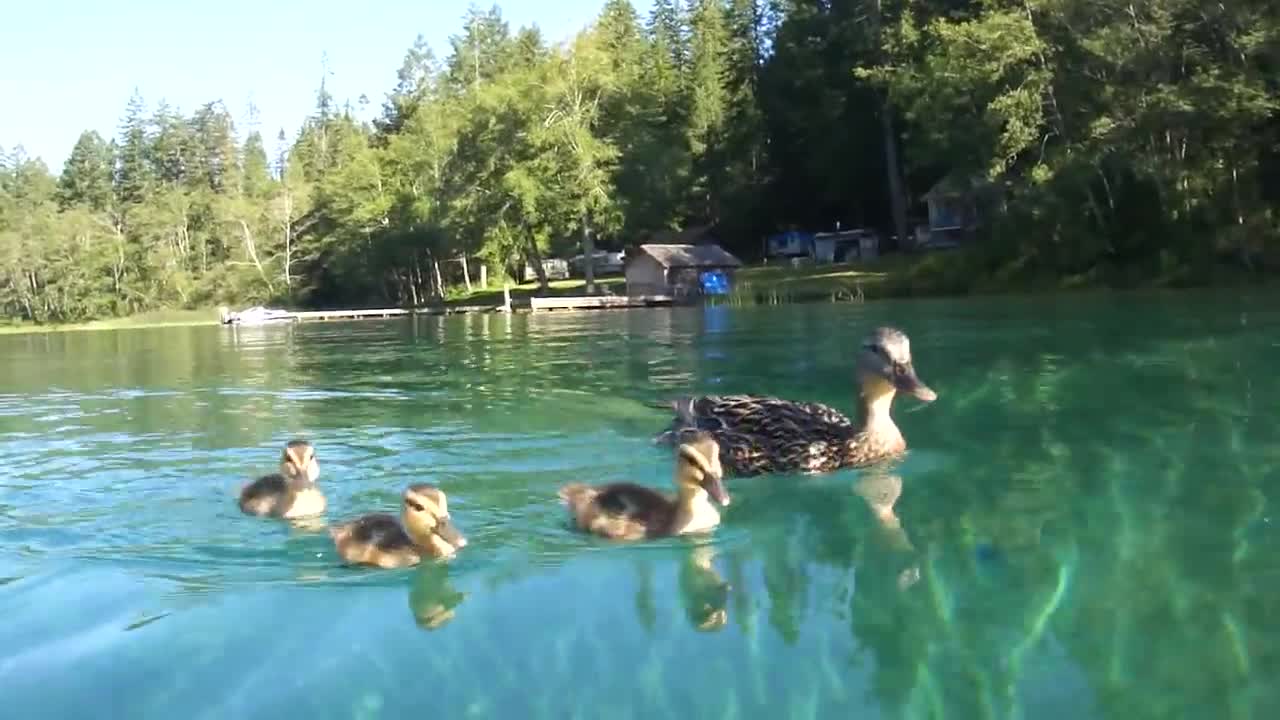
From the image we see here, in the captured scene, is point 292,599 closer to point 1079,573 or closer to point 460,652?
point 460,652

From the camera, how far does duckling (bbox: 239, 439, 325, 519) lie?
9258 millimetres

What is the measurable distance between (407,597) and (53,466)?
6.77 meters

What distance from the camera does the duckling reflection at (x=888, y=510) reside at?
23.5 ft

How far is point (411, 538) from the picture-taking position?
7.88 metres

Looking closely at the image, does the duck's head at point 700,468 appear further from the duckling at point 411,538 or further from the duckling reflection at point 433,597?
the duckling reflection at point 433,597

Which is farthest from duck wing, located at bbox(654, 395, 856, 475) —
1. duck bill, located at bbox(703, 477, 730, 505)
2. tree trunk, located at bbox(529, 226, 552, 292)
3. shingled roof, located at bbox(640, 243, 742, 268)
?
tree trunk, located at bbox(529, 226, 552, 292)

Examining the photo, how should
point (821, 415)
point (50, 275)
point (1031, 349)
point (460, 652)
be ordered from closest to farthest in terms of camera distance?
point (460, 652), point (821, 415), point (1031, 349), point (50, 275)

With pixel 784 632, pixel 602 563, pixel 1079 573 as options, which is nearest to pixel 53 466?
pixel 602 563

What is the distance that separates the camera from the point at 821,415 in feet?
34.3

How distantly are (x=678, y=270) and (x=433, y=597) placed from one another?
61.1 m

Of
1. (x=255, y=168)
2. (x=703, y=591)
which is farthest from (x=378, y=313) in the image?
(x=703, y=591)

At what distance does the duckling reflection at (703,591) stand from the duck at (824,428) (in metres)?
2.27

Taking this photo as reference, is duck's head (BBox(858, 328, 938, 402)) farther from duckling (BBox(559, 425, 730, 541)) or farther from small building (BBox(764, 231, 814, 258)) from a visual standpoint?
small building (BBox(764, 231, 814, 258))

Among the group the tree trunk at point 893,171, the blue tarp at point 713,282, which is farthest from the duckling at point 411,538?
the tree trunk at point 893,171
